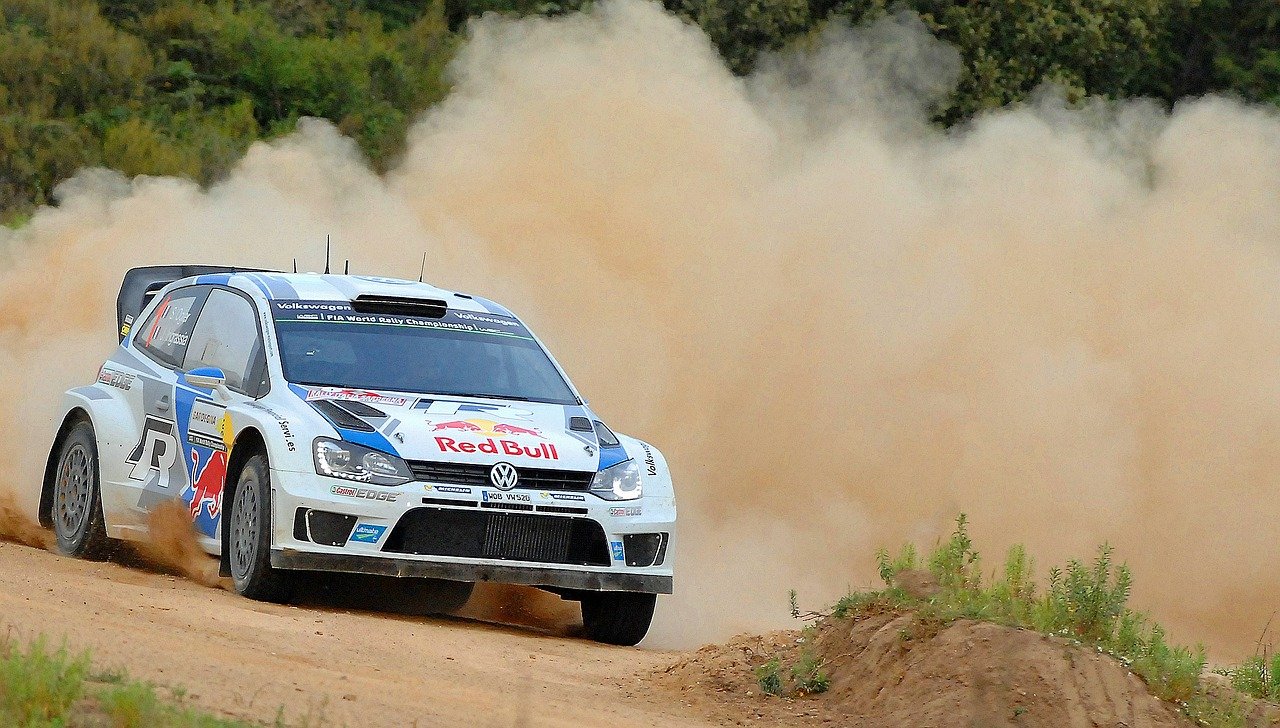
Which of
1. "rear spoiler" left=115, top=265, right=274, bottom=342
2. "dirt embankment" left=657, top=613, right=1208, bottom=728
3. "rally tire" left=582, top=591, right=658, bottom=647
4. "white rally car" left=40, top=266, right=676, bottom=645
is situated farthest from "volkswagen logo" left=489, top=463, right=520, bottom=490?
"rear spoiler" left=115, top=265, right=274, bottom=342

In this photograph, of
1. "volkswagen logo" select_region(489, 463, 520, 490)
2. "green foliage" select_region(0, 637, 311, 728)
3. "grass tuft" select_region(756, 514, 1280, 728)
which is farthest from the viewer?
"volkswagen logo" select_region(489, 463, 520, 490)

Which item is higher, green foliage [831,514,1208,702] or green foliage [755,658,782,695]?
green foliage [831,514,1208,702]

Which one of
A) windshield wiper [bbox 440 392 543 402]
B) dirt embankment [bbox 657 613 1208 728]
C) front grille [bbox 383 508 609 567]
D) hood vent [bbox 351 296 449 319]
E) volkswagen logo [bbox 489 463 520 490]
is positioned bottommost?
dirt embankment [bbox 657 613 1208 728]

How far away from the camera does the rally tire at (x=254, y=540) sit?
929 centimetres

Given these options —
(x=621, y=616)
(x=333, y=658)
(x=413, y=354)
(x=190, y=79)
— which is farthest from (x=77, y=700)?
(x=190, y=79)

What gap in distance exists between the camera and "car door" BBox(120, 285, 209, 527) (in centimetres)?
1045

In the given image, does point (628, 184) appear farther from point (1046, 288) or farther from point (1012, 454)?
point (1012, 454)

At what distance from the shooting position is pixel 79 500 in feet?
36.9

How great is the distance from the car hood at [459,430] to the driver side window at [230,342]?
53 cm

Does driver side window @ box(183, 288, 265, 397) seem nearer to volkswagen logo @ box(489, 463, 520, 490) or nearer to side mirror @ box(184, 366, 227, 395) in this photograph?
side mirror @ box(184, 366, 227, 395)

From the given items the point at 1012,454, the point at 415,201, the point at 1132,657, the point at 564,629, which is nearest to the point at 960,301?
the point at 1012,454

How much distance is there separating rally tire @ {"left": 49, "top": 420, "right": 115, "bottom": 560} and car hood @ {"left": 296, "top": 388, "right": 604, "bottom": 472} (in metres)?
1.98

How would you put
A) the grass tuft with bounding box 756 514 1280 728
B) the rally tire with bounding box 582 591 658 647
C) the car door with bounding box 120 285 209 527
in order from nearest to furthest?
1. the grass tuft with bounding box 756 514 1280 728
2. the rally tire with bounding box 582 591 658 647
3. the car door with bounding box 120 285 209 527

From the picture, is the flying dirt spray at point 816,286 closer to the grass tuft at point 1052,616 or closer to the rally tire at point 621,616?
the rally tire at point 621,616
